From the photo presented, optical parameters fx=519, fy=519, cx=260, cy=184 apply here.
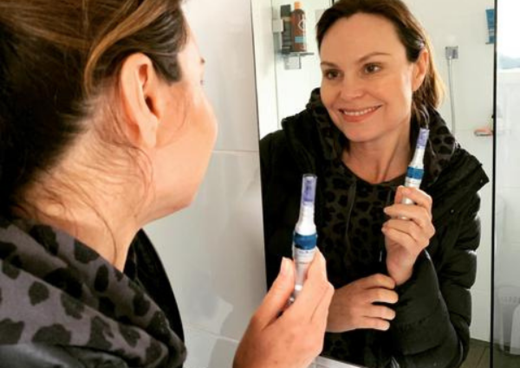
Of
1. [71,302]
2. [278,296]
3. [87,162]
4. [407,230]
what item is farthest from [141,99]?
[407,230]

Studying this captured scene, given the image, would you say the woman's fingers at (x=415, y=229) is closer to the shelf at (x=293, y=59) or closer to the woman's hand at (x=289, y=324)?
the woman's hand at (x=289, y=324)

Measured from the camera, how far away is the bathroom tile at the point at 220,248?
907 millimetres

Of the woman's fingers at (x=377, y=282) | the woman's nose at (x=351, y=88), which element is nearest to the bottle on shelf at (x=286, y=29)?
the woman's nose at (x=351, y=88)

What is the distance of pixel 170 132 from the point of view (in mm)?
537

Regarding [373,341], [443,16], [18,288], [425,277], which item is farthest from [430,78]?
[18,288]

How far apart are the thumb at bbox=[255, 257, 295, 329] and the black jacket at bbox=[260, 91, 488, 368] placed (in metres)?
0.16

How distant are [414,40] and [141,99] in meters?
0.36

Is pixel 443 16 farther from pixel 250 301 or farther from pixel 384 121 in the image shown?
pixel 250 301

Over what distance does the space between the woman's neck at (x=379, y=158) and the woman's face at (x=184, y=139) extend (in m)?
0.25

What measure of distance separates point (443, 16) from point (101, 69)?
1.37 ft

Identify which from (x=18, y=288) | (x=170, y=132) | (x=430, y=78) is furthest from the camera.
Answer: (x=430, y=78)

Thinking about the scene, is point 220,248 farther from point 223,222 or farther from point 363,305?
point 363,305

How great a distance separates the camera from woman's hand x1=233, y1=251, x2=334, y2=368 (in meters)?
0.62

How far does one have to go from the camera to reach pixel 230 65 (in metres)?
0.86
